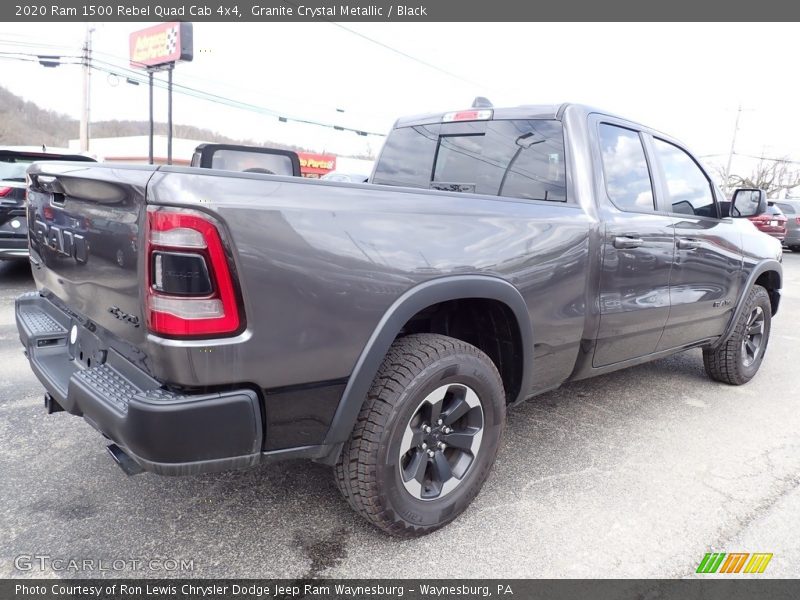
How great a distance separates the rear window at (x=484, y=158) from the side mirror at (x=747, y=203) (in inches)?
71.9

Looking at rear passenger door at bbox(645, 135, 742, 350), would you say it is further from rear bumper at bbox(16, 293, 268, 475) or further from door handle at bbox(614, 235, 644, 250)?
rear bumper at bbox(16, 293, 268, 475)

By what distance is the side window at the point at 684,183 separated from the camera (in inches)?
143

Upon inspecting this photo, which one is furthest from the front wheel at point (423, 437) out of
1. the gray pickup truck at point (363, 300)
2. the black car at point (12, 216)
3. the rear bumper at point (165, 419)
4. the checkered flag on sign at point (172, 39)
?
the checkered flag on sign at point (172, 39)

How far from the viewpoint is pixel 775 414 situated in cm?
394

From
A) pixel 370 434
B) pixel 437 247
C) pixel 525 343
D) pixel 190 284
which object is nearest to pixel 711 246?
pixel 525 343

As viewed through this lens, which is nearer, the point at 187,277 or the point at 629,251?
the point at 187,277

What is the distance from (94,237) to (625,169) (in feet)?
8.93

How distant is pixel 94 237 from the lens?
2.04m

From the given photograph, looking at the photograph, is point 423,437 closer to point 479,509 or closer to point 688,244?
point 479,509

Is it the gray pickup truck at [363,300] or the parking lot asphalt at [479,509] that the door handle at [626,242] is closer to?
the gray pickup truck at [363,300]

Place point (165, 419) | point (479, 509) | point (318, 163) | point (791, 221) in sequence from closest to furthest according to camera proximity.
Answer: point (165, 419) < point (479, 509) < point (791, 221) < point (318, 163)

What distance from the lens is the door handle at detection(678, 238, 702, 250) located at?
3.46m

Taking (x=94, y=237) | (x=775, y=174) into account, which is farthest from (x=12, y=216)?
(x=775, y=174)

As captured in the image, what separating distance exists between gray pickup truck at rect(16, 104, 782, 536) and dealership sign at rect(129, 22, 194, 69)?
26.5 m
